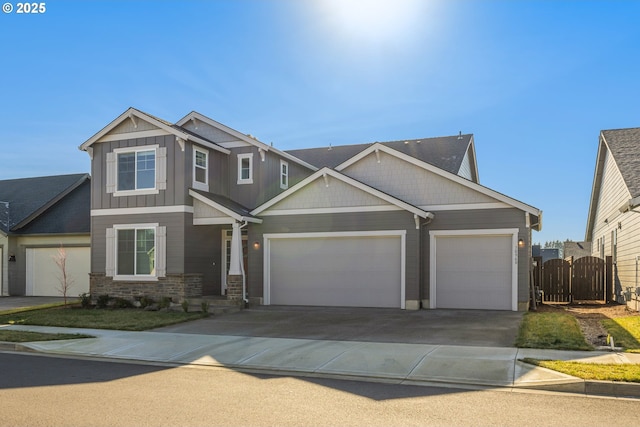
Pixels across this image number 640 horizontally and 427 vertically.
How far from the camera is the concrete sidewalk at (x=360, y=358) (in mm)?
8273

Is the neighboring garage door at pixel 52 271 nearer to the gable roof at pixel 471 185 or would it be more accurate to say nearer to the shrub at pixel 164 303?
the shrub at pixel 164 303

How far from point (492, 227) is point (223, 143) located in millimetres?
10765

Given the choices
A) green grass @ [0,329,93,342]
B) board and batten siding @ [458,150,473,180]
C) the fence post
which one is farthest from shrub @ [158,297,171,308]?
the fence post

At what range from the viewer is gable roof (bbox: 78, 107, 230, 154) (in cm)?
1941

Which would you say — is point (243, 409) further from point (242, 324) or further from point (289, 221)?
point (289, 221)

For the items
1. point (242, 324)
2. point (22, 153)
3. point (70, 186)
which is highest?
point (22, 153)

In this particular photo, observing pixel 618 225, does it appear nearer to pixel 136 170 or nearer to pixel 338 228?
pixel 338 228

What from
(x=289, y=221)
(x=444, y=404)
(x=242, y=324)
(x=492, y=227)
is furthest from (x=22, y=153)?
(x=444, y=404)

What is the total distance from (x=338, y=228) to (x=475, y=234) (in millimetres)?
4344

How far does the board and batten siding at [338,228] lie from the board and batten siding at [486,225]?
27.9 inches

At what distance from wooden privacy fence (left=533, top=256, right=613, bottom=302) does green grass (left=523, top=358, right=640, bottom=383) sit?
1225cm

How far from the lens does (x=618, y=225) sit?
804 inches

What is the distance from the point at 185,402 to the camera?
7250 mm

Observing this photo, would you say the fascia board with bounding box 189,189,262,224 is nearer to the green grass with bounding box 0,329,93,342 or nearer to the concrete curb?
the green grass with bounding box 0,329,93,342
